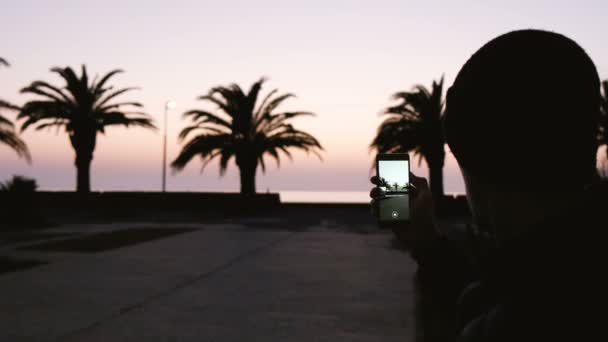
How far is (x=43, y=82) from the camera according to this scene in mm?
27453

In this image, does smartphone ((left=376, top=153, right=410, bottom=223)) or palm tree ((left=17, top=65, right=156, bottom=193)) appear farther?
palm tree ((left=17, top=65, right=156, bottom=193))

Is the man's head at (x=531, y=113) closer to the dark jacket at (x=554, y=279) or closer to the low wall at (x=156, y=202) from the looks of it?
the dark jacket at (x=554, y=279)

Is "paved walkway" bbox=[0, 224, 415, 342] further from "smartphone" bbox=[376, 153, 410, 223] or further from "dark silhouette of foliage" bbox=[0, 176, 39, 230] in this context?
"dark silhouette of foliage" bbox=[0, 176, 39, 230]

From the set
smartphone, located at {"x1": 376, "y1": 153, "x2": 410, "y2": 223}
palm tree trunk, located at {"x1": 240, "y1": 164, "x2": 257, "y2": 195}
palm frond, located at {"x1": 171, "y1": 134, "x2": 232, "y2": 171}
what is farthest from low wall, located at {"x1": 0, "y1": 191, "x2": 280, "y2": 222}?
smartphone, located at {"x1": 376, "y1": 153, "x2": 410, "y2": 223}

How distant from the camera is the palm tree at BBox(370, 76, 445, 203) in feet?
89.4

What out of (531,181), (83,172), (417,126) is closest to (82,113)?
(83,172)

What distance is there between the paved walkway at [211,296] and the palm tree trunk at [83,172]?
64.1 feet

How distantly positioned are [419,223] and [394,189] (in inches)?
24.4

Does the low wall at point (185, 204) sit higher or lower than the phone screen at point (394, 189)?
lower

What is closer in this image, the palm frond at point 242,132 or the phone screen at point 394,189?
the phone screen at point 394,189

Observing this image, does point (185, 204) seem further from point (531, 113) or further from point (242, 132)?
point (531, 113)

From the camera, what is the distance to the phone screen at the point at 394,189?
1.52 metres

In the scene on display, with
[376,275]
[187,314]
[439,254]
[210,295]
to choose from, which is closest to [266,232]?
[376,275]

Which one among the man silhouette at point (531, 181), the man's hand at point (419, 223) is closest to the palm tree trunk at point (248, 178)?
the man's hand at point (419, 223)
